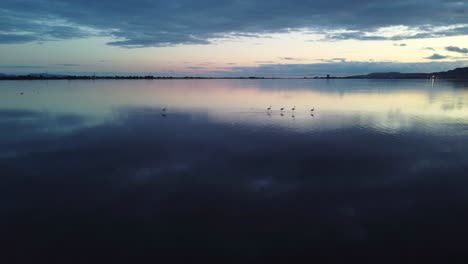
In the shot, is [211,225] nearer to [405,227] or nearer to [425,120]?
[405,227]

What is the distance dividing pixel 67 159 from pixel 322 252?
15.4m

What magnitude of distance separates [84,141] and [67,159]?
4.59 metres

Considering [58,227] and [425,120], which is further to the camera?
[425,120]

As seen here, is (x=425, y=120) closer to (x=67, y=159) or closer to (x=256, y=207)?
(x=256, y=207)

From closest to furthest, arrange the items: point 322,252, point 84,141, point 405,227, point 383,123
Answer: point 322,252
point 405,227
point 84,141
point 383,123

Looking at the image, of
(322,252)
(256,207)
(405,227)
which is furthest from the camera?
(256,207)

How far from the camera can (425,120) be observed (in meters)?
32.0

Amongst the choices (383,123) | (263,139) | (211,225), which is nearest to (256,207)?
(211,225)

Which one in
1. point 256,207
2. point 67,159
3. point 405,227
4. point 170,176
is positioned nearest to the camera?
point 405,227

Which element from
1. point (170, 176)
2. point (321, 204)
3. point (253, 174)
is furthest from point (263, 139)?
point (321, 204)

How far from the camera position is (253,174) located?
1525 centimetres

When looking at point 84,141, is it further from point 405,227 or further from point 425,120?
point 425,120

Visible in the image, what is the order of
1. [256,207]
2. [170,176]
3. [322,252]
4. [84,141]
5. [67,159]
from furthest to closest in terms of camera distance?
1. [84,141]
2. [67,159]
3. [170,176]
4. [256,207]
5. [322,252]

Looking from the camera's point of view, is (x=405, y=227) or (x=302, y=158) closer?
(x=405, y=227)
